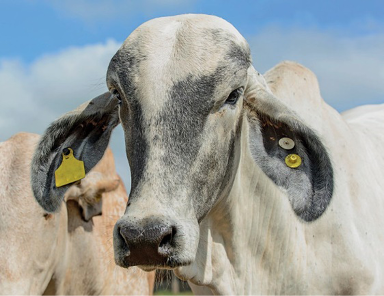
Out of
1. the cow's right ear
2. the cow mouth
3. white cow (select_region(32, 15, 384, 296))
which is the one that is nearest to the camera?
the cow mouth

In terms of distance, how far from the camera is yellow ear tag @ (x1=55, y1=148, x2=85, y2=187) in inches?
204

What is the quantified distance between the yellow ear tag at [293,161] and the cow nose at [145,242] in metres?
1.34

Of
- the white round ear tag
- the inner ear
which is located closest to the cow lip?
the inner ear

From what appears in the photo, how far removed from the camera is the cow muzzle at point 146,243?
369cm

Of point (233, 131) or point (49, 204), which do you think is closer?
point (233, 131)

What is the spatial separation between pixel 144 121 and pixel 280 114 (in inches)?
43.0

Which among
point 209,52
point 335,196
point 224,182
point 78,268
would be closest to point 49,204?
point 224,182

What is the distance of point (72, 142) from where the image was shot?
17.4 feet

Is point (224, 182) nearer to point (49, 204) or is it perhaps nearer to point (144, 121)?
point (144, 121)

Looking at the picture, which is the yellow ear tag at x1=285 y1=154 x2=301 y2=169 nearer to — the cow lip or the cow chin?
the cow chin

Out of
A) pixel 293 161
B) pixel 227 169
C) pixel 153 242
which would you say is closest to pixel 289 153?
pixel 293 161

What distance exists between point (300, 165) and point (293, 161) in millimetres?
57

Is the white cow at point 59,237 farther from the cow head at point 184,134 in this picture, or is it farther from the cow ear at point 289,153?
the cow ear at point 289,153

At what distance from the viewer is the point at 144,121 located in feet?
13.6
